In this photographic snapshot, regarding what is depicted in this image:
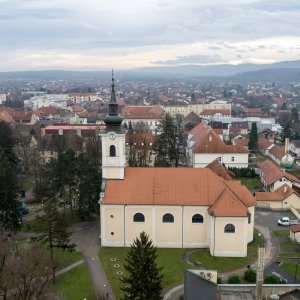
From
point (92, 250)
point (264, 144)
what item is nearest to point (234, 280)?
point (92, 250)

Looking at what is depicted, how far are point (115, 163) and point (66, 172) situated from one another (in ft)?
36.0

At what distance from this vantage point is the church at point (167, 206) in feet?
122

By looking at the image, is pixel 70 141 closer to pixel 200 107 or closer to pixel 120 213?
pixel 120 213

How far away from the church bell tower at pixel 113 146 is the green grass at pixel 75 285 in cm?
859

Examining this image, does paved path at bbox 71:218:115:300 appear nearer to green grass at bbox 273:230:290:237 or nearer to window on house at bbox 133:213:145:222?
window on house at bbox 133:213:145:222

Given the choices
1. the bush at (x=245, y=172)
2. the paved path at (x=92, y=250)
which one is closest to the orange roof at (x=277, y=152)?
the bush at (x=245, y=172)

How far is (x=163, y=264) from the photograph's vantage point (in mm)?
35781

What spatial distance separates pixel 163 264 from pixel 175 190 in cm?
630

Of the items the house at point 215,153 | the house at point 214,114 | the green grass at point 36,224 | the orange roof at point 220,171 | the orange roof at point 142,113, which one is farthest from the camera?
the house at point 214,114

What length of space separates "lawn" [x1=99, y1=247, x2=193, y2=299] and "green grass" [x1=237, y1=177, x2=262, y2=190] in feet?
79.4

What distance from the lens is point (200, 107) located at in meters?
162

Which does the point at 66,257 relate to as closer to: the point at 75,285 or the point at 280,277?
the point at 75,285

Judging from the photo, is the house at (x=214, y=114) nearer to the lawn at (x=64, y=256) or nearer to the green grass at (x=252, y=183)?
the green grass at (x=252, y=183)

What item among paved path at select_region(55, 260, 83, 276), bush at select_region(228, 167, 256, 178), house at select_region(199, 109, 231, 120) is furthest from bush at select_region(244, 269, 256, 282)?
house at select_region(199, 109, 231, 120)
